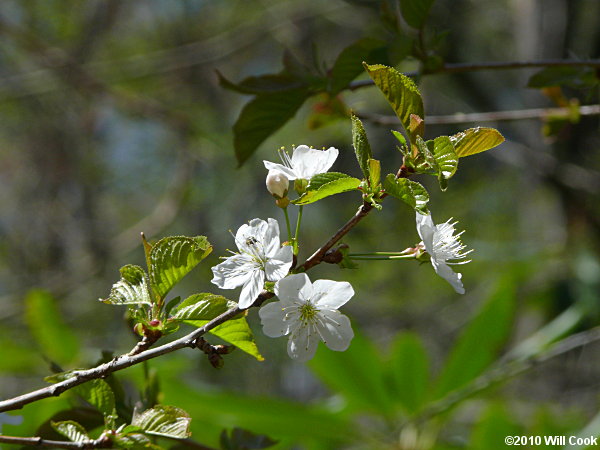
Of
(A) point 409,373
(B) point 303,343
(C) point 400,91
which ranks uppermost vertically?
(C) point 400,91

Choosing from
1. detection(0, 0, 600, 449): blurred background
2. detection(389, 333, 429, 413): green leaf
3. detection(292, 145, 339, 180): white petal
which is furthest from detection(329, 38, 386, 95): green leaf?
detection(389, 333, 429, 413): green leaf

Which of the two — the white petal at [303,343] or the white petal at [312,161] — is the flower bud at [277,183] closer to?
the white petal at [312,161]

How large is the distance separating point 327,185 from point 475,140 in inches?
6.1

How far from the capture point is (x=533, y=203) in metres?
2.36

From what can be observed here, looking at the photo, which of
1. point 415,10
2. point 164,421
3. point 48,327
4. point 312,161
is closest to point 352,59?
point 415,10

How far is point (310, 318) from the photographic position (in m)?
0.64

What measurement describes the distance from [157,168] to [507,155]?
2.54m

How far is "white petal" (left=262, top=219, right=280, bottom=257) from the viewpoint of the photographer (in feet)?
1.94

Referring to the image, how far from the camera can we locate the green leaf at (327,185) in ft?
Answer: 1.70

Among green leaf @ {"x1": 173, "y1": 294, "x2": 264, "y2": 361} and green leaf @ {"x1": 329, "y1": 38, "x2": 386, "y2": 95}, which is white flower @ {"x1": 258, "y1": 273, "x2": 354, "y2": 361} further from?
green leaf @ {"x1": 329, "y1": 38, "x2": 386, "y2": 95}

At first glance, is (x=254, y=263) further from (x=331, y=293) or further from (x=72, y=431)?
(x=72, y=431)

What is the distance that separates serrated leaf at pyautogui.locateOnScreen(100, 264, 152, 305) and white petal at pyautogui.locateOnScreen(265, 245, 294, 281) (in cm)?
13

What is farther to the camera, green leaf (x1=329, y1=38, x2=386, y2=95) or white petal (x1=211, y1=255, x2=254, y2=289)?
green leaf (x1=329, y1=38, x2=386, y2=95)

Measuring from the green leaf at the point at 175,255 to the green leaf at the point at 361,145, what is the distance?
17 centimetres
